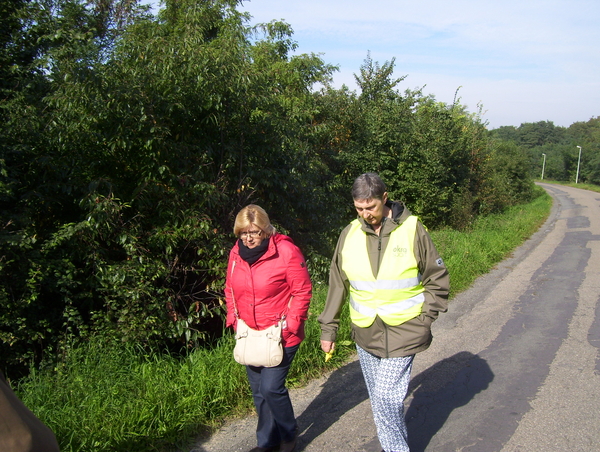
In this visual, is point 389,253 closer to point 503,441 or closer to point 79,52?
point 503,441

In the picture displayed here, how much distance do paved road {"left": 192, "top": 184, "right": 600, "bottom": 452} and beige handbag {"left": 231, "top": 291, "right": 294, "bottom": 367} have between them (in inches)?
31.7

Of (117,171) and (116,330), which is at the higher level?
(117,171)

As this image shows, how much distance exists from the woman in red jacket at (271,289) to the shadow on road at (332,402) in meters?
0.58

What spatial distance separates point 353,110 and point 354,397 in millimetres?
9725

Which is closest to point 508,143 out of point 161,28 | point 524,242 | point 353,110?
point 524,242

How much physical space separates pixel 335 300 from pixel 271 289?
45cm

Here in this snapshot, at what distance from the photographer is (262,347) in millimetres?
3240

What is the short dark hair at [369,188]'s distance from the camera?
3000 millimetres

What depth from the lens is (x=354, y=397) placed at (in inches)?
174

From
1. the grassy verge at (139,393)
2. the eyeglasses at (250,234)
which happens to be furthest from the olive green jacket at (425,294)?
the grassy verge at (139,393)

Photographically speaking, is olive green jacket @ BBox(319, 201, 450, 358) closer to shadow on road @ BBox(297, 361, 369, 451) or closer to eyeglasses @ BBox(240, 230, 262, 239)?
eyeglasses @ BBox(240, 230, 262, 239)

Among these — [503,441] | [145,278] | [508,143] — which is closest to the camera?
[503,441]

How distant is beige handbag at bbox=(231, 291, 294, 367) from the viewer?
3.21 m

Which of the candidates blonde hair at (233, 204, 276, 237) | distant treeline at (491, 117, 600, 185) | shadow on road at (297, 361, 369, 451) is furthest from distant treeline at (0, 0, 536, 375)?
distant treeline at (491, 117, 600, 185)
